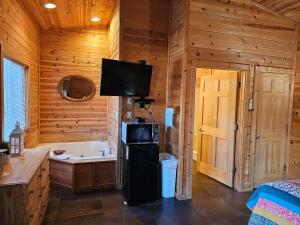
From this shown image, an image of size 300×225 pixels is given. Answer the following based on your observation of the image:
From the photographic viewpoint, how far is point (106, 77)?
3.27 m

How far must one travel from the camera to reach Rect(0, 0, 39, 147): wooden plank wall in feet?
9.18

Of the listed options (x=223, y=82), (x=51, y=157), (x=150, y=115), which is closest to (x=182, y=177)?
(x=150, y=115)

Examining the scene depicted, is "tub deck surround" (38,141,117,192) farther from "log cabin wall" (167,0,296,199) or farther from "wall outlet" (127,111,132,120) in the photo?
"log cabin wall" (167,0,296,199)

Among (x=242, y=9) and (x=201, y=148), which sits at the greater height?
(x=242, y=9)

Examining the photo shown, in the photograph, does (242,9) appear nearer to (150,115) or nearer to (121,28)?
(121,28)

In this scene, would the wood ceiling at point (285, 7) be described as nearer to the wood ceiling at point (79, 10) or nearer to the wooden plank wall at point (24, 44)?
the wood ceiling at point (79, 10)

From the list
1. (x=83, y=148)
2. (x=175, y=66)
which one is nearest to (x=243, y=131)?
(x=175, y=66)

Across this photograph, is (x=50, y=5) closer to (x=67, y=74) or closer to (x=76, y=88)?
(x=67, y=74)

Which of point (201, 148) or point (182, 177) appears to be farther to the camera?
point (201, 148)

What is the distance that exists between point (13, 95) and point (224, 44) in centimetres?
330

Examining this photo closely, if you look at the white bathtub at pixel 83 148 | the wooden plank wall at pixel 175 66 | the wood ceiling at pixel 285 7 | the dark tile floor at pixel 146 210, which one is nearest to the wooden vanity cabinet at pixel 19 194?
the dark tile floor at pixel 146 210

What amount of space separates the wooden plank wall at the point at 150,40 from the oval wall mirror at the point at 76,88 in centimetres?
153

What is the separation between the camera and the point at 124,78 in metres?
3.39

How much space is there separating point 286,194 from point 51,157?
11.1 ft
